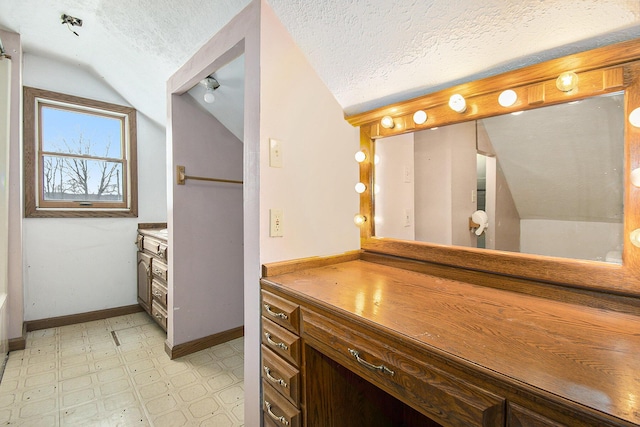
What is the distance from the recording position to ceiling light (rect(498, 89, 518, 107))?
103 cm

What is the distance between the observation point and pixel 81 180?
2.82 metres

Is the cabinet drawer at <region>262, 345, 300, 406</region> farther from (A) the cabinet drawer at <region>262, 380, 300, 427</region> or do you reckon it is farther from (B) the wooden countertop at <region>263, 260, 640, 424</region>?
(B) the wooden countertop at <region>263, 260, 640, 424</region>

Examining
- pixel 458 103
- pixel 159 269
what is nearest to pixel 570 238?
pixel 458 103

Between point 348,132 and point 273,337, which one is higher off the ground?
point 348,132

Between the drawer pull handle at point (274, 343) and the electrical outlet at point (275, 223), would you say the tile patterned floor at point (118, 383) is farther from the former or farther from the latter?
the electrical outlet at point (275, 223)

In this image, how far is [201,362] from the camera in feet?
6.78

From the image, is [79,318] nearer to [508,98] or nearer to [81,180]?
[81,180]

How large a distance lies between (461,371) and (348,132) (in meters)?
1.25

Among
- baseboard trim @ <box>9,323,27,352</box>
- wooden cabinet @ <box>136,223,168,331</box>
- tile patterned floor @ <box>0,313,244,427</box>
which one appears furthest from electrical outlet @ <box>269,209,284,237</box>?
baseboard trim @ <box>9,323,27,352</box>

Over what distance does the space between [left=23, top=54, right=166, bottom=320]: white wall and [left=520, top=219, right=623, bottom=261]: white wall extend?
340 cm

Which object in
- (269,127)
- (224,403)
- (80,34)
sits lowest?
(224,403)

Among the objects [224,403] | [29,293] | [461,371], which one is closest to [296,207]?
[461,371]

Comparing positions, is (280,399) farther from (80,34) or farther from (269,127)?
(80,34)

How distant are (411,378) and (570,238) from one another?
2.51 feet
